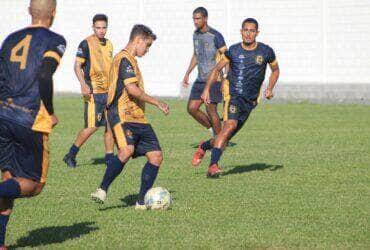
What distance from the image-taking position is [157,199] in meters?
9.89

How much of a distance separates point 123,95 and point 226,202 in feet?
5.25

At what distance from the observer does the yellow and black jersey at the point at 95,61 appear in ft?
46.9

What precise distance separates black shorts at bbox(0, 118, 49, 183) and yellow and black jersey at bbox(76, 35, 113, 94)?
6.68 meters

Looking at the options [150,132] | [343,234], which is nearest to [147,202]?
[150,132]

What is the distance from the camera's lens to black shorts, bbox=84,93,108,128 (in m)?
14.4

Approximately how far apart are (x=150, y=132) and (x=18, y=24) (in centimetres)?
2902


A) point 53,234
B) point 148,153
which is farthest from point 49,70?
point 148,153

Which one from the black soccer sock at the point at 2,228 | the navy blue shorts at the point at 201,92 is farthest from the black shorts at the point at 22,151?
the navy blue shorts at the point at 201,92

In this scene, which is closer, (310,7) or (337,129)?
(337,129)

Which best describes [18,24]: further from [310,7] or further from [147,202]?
[147,202]

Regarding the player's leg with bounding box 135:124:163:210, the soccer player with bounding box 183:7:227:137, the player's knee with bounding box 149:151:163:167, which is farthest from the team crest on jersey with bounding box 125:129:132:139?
the soccer player with bounding box 183:7:227:137

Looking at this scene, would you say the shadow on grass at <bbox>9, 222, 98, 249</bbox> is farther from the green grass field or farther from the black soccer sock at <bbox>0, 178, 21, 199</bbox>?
the black soccer sock at <bbox>0, 178, 21, 199</bbox>

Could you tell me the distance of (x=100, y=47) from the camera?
47.2 ft

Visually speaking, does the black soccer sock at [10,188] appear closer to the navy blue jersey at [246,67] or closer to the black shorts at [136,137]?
the black shorts at [136,137]
